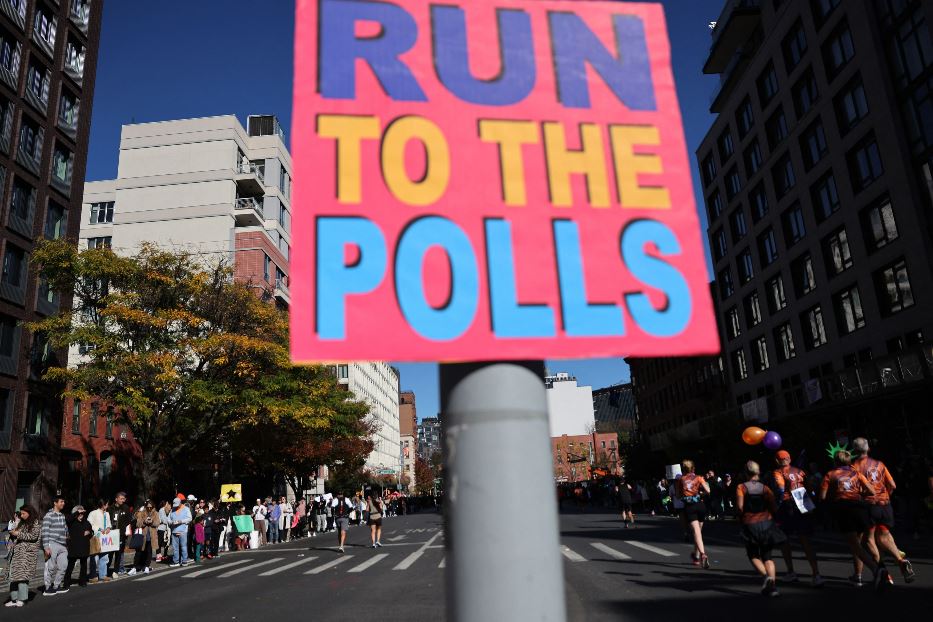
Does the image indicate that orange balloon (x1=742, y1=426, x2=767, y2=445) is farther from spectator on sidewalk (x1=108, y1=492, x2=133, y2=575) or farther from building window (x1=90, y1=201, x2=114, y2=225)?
building window (x1=90, y1=201, x2=114, y2=225)

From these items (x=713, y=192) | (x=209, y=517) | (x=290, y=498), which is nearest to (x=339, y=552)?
(x=209, y=517)

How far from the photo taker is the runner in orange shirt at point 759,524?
885 centimetres

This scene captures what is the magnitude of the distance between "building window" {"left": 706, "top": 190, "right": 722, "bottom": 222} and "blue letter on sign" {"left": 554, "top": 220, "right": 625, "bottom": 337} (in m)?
48.6

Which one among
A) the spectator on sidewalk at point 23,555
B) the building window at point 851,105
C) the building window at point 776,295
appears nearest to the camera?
the spectator on sidewalk at point 23,555

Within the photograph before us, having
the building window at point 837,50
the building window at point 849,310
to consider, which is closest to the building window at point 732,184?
the building window at point 837,50

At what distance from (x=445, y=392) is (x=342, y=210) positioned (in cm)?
76

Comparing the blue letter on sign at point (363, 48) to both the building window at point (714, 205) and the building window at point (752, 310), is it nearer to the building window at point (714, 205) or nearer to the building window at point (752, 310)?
the building window at point (752, 310)

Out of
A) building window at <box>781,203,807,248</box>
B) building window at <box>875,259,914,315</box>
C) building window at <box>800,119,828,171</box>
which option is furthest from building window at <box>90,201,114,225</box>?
building window at <box>875,259,914,315</box>

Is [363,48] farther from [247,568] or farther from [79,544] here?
[247,568]

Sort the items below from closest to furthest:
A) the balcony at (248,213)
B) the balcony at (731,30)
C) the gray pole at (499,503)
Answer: the gray pole at (499,503), the balcony at (731,30), the balcony at (248,213)

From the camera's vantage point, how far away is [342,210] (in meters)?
2.42

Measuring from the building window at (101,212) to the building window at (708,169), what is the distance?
46.7 m

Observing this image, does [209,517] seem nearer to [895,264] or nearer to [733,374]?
[895,264]

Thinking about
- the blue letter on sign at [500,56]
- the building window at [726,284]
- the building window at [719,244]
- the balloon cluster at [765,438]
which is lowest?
the balloon cluster at [765,438]
